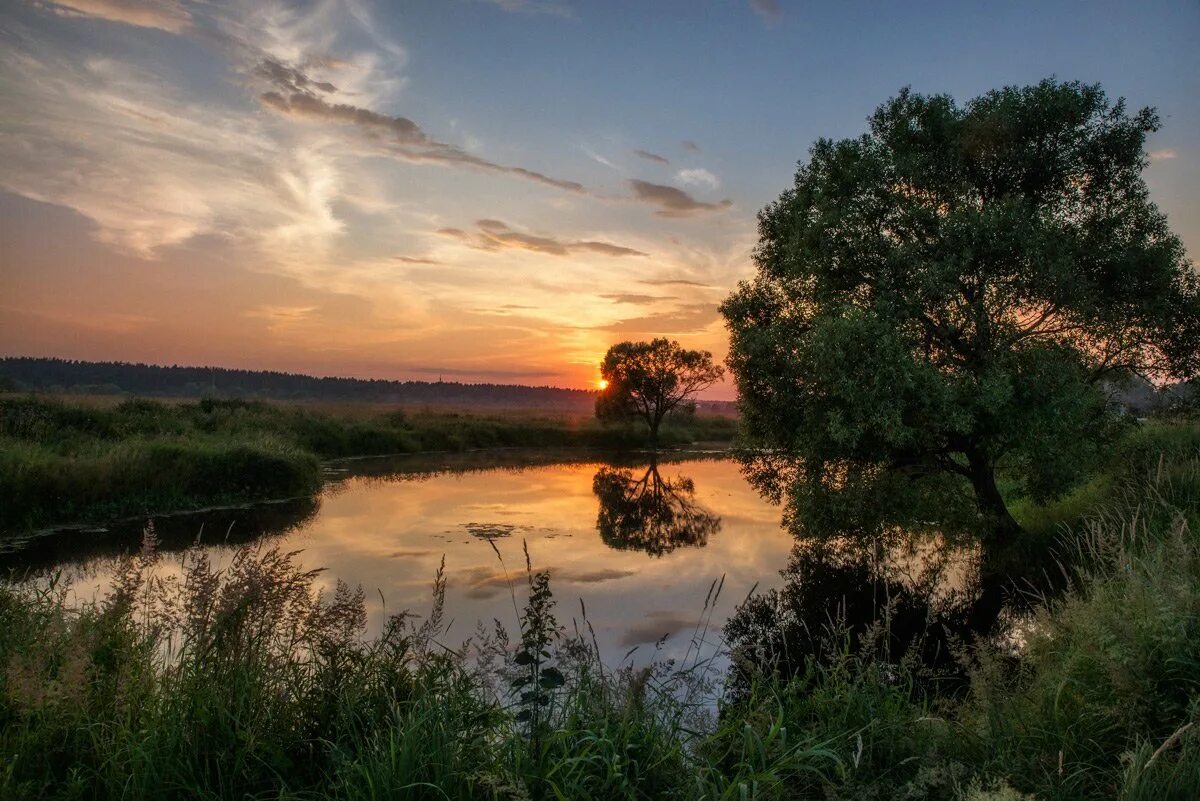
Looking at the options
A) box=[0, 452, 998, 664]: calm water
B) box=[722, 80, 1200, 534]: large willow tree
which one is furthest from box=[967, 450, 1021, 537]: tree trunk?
box=[0, 452, 998, 664]: calm water

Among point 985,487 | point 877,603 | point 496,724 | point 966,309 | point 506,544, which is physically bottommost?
point 506,544

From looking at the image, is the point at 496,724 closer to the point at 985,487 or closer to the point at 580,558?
the point at 580,558

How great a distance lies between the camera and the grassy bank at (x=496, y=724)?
4305mm

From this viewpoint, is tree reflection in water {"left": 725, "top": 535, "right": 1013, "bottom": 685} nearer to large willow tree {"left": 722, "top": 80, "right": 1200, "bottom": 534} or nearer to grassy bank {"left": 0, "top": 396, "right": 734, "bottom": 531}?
large willow tree {"left": 722, "top": 80, "right": 1200, "bottom": 534}

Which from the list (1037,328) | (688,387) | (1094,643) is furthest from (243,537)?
(688,387)

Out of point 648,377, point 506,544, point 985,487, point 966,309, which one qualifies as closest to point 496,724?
point 506,544

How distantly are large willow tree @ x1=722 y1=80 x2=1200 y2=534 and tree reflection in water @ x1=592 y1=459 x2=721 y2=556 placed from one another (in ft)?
13.5

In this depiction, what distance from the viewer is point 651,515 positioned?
23.4 metres

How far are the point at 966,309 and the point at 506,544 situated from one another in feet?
38.8

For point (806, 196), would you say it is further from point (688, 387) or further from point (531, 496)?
point (688, 387)

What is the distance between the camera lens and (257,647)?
5.18 m

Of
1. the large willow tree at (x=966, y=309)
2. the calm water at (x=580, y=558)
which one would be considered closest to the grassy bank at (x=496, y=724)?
the calm water at (x=580, y=558)

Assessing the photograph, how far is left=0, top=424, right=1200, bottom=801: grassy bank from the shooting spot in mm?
4305

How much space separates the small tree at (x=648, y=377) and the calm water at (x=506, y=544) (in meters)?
25.4
